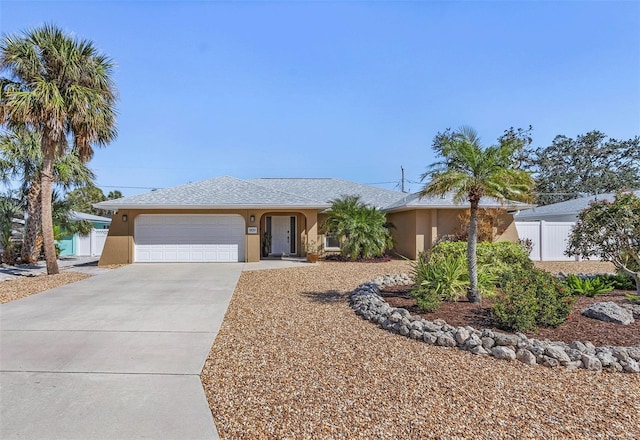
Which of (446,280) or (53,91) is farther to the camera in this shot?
(53,91)

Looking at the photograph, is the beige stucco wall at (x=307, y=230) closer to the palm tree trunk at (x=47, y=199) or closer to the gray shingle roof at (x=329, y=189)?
the palm tree trunk at (x=47, y=199)

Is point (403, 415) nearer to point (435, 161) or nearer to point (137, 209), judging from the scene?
point (435, 161)

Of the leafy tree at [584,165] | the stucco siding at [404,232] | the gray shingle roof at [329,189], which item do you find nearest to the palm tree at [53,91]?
the gray shingle roof at [329,189]

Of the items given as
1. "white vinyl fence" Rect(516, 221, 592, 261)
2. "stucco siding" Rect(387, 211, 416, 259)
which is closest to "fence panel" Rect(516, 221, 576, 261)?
"white vinyl fence" Rect(516, 221, 592, 261)

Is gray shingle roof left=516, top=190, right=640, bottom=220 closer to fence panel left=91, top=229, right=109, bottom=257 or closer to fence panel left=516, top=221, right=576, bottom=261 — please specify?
fence panel left=516, top=221, right=576, bottom=261

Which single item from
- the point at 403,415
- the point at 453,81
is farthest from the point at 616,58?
Result: the point at 403,415

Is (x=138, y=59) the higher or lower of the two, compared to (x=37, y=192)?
higher

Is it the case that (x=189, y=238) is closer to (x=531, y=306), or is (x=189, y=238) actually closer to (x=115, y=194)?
(x=531, y=306)

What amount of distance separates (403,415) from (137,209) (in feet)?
50.3

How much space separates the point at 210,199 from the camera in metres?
16.2

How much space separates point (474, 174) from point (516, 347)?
11.0 ft

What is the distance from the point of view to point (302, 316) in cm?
701

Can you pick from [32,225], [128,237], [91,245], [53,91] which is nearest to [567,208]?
[128,237]

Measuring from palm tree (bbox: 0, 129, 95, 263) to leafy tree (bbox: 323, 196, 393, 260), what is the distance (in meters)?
11.0
